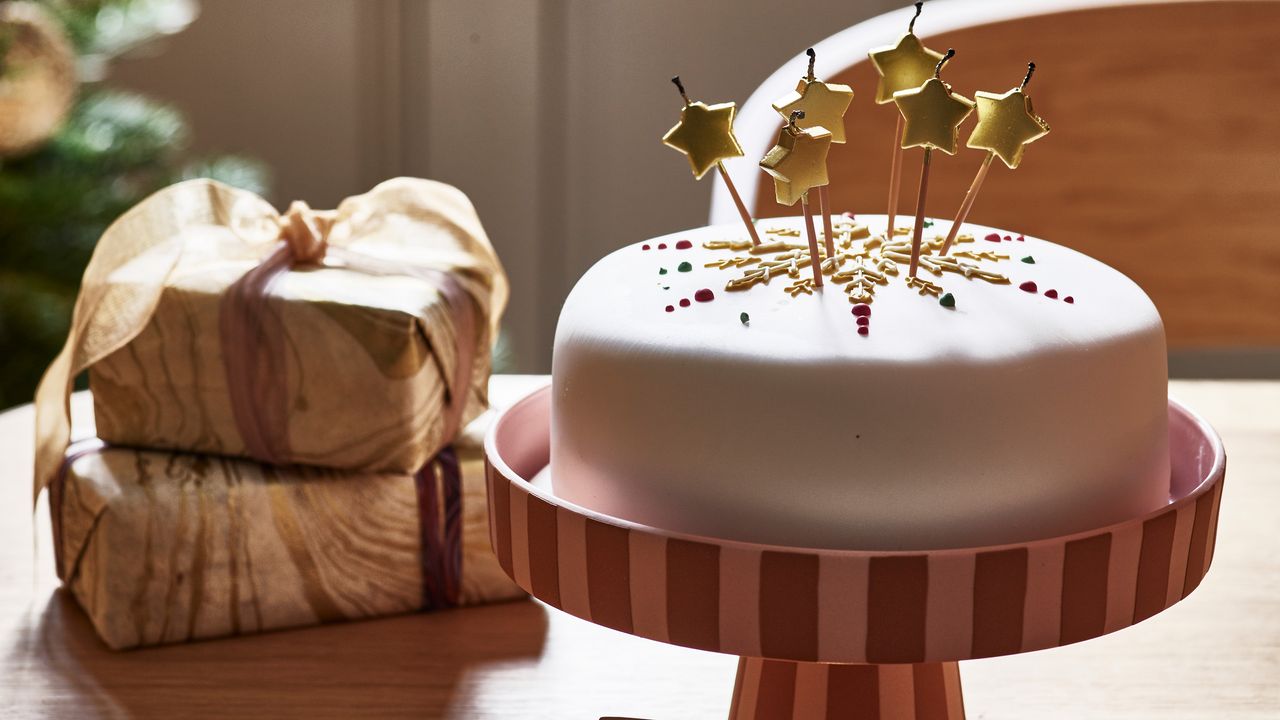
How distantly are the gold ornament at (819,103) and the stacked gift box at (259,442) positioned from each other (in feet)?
0.86

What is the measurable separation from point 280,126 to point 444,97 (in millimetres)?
222

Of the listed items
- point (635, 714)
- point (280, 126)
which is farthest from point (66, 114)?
point (635, 714)

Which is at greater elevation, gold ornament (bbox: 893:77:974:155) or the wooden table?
gold ornament (bbox: 893:77:974:155)

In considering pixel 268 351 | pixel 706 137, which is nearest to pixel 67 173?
pixel 268 351

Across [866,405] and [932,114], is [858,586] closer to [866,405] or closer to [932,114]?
[866,405]

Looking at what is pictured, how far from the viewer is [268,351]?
0.65 metres

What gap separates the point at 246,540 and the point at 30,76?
0.73m

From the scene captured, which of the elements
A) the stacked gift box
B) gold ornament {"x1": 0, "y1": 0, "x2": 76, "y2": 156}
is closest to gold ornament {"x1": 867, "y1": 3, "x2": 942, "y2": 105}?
the stacked gift box

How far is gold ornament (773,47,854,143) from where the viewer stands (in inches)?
17.8

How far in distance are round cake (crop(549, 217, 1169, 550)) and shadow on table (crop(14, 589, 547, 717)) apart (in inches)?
8.4

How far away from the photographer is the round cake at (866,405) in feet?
1.34

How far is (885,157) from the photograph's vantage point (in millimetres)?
1302

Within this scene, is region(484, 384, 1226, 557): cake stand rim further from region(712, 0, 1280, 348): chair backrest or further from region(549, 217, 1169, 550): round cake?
region(712, 0, 1280, 348): chair backrest

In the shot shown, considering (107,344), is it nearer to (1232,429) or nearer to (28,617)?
(28,617)
